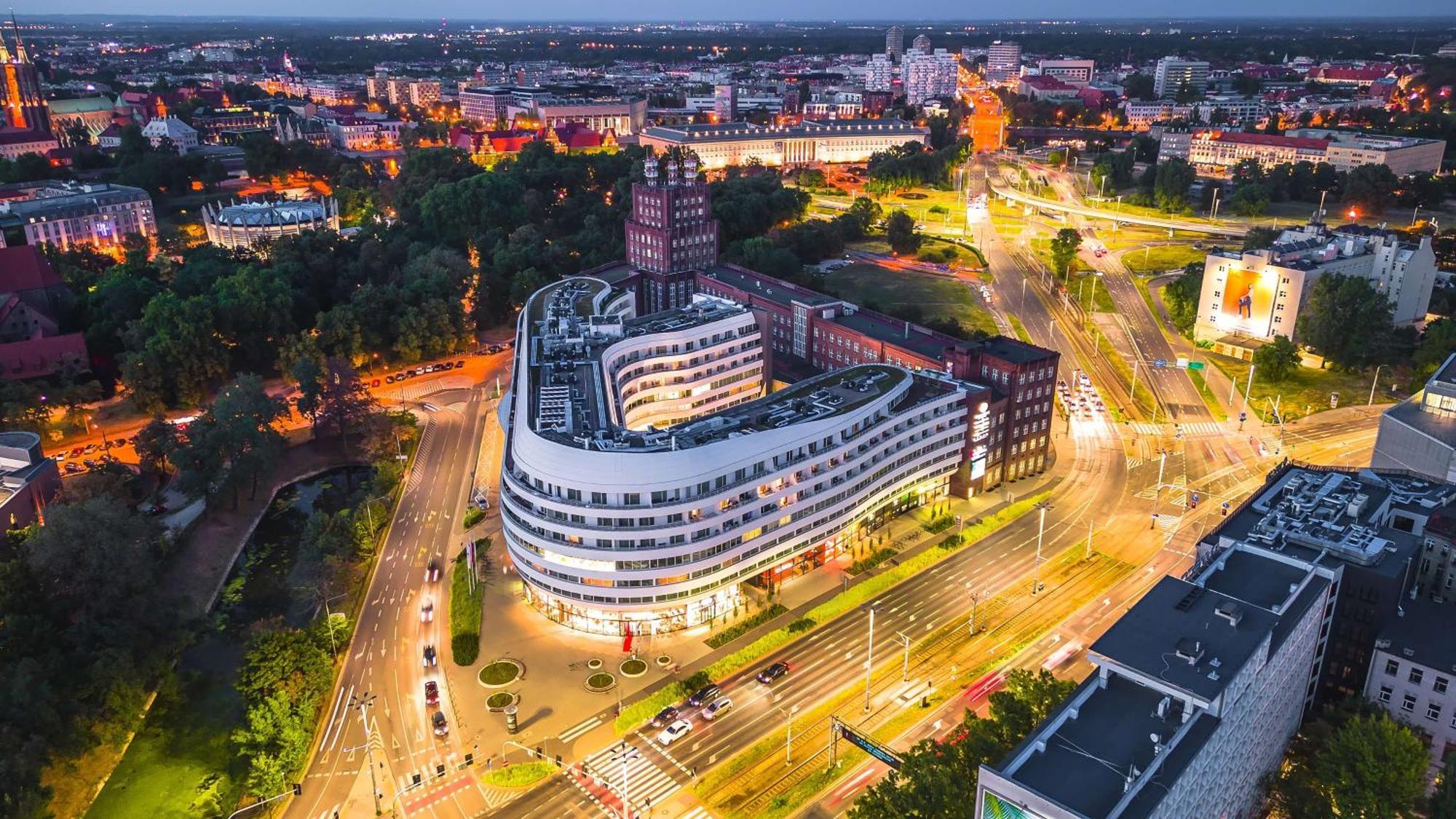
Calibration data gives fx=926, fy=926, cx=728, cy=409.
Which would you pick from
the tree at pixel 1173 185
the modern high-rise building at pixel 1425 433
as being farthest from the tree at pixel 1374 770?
the tree at pixel 1173 185

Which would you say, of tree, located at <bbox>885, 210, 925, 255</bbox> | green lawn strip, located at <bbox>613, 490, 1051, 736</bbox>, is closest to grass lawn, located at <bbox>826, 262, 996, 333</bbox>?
tree, located at <bbox>885, 210, 925, 255</bbox>

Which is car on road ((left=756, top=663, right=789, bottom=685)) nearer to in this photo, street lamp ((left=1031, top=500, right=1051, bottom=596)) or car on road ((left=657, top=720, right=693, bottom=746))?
car on road ((left=657, top=720, right=693, bottom=746))

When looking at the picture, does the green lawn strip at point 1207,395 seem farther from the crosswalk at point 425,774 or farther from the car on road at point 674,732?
the crosswalk at point 425,774

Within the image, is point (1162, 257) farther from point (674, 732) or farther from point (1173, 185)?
point (674, 732)

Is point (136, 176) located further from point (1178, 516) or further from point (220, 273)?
point (1178, 516)

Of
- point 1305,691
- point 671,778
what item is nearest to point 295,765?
point 671,778
